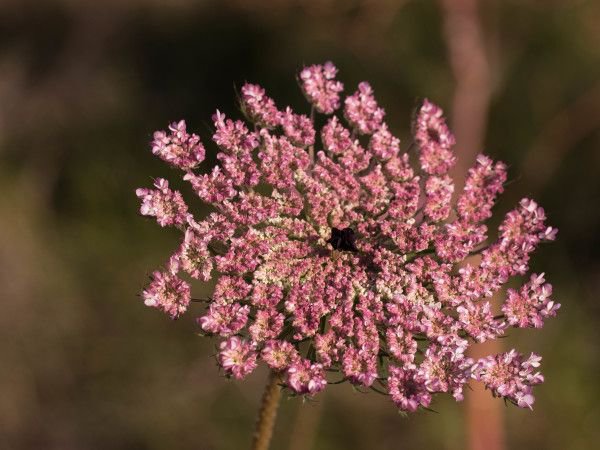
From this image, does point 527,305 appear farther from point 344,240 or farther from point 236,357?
point 236,357

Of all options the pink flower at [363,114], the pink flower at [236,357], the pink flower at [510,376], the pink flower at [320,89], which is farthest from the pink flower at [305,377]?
the pink flower at [320,89]

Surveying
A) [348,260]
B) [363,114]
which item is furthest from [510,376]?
[363,114]

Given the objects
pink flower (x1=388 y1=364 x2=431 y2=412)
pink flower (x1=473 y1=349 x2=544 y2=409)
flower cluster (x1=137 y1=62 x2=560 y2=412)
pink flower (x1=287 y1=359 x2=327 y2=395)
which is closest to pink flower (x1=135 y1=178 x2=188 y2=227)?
flower cluster (x1=137 y1=62 x2=560 y2=412)

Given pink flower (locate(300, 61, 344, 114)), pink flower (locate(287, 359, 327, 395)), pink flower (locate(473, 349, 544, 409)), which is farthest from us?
pink flower (locate(300, 61, 344, 114))

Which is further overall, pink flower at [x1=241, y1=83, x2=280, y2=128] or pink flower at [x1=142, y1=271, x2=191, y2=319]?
pink flower at [x1=241, y1=83, x2=280, y2=128]

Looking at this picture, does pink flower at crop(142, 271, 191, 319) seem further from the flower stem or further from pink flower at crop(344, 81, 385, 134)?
pink flower at crop(344, 81, 385, 134)

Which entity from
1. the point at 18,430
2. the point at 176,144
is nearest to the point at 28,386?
the point at 18,430
